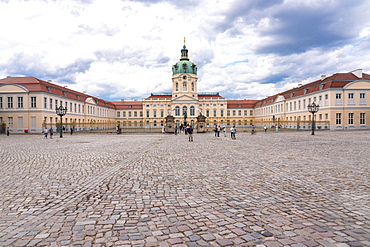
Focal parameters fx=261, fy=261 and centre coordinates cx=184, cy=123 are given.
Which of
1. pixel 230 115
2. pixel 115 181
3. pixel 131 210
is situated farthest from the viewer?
pixel 230 115

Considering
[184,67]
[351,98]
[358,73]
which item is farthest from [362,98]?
[184,67]

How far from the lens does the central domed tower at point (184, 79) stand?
88875mm

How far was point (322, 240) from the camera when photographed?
11.3 ft

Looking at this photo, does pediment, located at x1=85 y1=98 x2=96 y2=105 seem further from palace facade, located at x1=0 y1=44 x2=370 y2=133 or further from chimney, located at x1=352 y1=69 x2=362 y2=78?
chimney, located at x1=352 y1=69 x2=362 y2=78

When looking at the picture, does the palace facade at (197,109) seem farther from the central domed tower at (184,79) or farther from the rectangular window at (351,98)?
the central domed tower at (184,79)

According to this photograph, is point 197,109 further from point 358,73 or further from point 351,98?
point 358,73

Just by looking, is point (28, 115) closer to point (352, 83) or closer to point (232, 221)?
point (232, 221)

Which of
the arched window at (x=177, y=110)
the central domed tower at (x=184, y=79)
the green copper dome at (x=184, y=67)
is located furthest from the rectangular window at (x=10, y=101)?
the green copper dome at (x=184, y=67)

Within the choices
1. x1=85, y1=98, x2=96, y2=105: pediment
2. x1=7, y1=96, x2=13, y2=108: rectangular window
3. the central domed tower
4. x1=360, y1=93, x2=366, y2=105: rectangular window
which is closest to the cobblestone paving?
x1=7, y1=96, x2=13, y2=108: rectangular window

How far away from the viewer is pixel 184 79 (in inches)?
3511

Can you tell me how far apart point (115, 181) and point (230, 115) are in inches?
3622

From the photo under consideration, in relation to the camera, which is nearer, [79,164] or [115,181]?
[115,181]

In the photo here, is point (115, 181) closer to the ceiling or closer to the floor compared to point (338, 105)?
closer to the floor

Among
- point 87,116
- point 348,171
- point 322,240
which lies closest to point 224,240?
point 322,240
